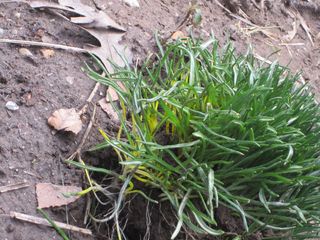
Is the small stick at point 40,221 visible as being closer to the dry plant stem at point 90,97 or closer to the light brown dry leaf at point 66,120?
the light brown dry leaf at point 66,120

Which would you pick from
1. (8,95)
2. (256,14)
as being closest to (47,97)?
(8,95)

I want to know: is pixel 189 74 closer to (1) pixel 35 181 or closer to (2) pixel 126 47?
(2) pixel 126 47

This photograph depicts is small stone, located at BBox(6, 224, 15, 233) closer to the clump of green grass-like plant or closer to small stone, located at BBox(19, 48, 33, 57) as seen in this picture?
the clump of green grass-like plant

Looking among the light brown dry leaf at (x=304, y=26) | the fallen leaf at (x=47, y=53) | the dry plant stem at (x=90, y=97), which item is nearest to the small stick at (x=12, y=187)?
the dry plant stem at (x=90, y=97)

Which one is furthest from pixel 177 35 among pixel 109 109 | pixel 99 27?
pixel 109 109

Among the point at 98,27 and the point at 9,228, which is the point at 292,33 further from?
the point at 9,228

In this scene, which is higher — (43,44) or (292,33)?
(292,33)

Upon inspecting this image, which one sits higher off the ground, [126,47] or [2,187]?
[126,47]
